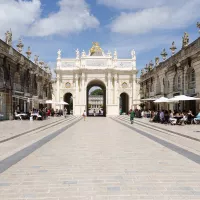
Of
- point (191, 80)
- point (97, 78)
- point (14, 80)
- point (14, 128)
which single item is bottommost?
point (14, 128)

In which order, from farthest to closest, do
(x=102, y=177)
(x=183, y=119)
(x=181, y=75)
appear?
(x=181, y=75) → (x=183, y=119) → (x=102, y=177)

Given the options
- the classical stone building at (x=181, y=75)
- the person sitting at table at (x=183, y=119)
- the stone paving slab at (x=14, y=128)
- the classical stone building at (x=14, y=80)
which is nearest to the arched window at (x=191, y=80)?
the classical stone building at (x=181, y=75)

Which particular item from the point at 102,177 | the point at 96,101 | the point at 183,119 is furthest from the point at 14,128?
the point at 96,101

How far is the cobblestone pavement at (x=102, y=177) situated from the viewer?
4743 millimetres

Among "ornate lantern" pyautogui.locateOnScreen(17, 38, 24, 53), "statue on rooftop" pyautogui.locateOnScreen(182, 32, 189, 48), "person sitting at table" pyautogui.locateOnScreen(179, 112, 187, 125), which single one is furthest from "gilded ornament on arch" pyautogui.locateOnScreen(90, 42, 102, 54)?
"person sitting at table" pyautogui.locateOnScreen(179, 112, 187, 125)

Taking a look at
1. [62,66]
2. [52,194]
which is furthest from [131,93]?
[52,194]

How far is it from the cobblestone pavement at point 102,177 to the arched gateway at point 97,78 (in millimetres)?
45651

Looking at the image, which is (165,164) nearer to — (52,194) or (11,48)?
(52,194)

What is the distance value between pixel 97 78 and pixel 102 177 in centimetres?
4930

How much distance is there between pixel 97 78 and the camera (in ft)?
180

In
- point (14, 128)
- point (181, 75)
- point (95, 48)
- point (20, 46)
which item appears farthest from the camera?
point (95, 48)

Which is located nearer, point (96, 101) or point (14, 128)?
point (14, 128)

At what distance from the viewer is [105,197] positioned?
4590 mm

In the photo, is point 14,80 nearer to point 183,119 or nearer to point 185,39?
point 185,39
